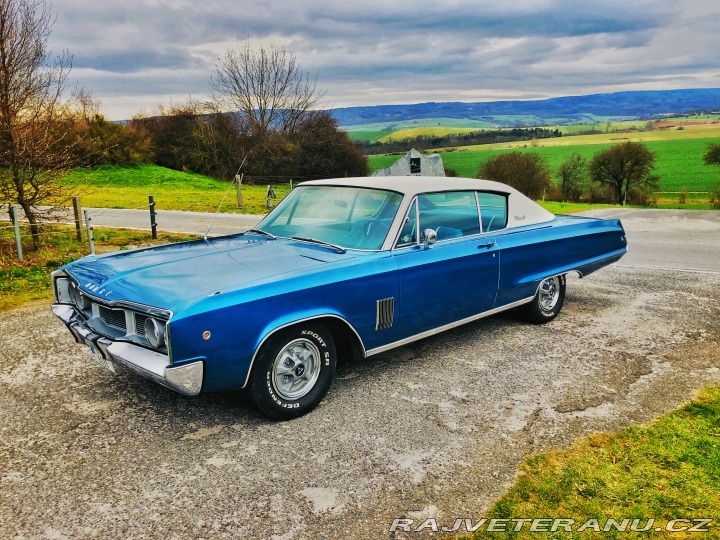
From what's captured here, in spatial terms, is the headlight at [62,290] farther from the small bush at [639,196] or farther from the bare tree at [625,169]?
the bare tree at [625,169]

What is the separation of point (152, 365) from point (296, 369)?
0.94 m

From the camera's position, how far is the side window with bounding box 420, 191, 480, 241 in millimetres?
4582

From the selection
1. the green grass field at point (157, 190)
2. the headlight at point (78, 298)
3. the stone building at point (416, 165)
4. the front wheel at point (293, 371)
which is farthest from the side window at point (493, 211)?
the green grass field at point (157, 190)

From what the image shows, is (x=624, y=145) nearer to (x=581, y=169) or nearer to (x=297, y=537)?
(x=581, y=169)

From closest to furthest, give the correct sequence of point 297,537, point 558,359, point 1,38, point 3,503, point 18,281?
point 297,537 → point 3,503 → point 558,359 → point 18,281 → point 1,38

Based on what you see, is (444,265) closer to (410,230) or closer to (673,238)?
(410,230)

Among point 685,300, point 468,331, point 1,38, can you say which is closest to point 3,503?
point 468,331

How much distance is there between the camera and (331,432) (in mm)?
3529

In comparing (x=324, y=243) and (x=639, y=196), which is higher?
(x=324, y=243)

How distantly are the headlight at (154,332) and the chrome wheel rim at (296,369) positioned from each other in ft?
2.37

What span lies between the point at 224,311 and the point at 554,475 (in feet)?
6.94

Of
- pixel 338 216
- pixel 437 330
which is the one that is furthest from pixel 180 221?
pixel 437 330

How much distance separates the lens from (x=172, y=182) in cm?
3109

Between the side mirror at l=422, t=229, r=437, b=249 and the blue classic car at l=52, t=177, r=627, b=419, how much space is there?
0.04 ft
